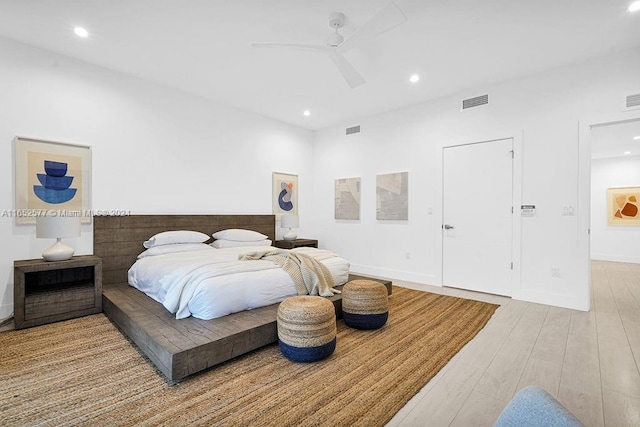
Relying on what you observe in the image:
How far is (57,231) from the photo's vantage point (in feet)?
9.86

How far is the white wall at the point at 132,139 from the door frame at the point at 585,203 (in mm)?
4473

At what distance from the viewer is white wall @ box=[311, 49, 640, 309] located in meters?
3.54

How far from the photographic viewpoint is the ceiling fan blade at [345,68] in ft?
9.53

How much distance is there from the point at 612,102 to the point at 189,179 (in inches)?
214

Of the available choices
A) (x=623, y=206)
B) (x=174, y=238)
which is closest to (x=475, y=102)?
(x=174, y=238)

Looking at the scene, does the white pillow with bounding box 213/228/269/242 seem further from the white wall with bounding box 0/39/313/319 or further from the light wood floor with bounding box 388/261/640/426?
the light wood floor with bounding box 388/261/640/426

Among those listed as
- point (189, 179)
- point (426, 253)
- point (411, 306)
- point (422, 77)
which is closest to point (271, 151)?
point (189, 179)

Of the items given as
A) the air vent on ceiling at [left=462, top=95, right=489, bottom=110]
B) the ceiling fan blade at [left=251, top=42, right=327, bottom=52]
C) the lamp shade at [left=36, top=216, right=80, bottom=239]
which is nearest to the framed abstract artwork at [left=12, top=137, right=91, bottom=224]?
the lamp shade at [left=36, top=216, right=80, bottom=239]

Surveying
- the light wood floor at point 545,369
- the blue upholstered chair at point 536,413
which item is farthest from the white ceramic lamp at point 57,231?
the blue upholstered chair at point 536,413

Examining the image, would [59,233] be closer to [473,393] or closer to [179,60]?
[179,60]

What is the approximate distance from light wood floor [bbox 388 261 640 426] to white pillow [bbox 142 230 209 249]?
3.30 metres

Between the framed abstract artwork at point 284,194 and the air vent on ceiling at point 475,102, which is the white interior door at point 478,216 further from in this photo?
the framed abstract artwork at point 284,194

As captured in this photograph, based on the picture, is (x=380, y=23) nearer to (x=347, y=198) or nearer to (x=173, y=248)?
(x=173, y=248)

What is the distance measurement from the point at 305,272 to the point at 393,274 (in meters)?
2.55
